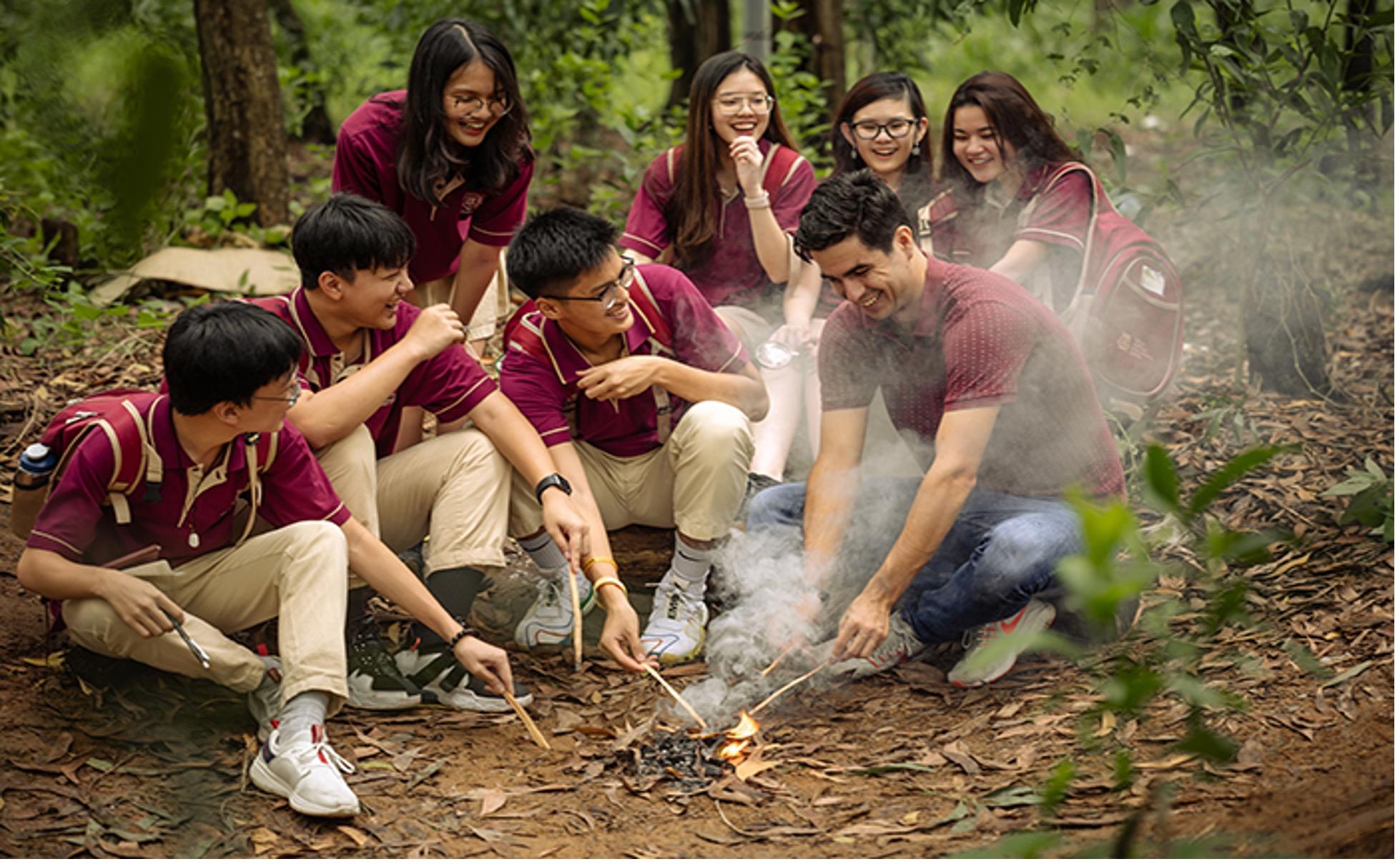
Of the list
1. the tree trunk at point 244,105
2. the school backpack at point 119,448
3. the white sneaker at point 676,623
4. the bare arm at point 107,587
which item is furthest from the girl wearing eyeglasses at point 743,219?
the tree trunk at point 244,105

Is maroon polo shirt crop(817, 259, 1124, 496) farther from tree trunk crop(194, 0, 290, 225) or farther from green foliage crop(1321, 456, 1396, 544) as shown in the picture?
tree trunk crop(194, 0, 290, 225)

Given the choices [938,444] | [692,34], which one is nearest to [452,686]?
[938,444]

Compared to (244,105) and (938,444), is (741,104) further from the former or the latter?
(244,105)

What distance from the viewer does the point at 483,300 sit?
15.1ft

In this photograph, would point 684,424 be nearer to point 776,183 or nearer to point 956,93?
point 776,183

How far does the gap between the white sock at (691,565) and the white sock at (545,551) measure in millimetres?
319

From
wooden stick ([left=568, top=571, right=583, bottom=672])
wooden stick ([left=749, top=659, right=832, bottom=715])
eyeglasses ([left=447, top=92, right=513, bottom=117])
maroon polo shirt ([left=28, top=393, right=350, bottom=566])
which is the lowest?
wooden stick ([left=749, top=659, right=832, bottom=715])

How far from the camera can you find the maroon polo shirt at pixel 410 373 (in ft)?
11.2

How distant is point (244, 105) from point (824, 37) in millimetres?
3295

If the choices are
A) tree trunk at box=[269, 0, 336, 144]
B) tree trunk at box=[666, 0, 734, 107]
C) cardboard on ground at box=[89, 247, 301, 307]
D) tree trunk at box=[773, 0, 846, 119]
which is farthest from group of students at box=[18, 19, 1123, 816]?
tree trunk at box=[269, 0, 336, 144]

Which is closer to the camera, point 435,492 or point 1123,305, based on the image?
point 435,492

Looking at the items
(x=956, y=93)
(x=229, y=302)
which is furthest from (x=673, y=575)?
(x=956, y=93)

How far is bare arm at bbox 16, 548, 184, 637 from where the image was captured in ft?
9.31

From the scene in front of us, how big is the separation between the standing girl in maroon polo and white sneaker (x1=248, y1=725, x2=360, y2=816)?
2522 mm
